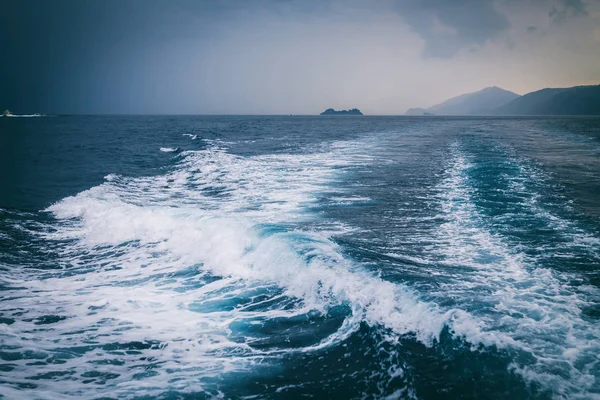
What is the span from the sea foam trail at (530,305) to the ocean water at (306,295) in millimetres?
28

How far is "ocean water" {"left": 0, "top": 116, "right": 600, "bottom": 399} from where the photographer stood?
425 cm

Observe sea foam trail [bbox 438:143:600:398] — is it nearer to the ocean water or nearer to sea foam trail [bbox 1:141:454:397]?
the ocean water

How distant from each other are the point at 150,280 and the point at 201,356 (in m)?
3.11

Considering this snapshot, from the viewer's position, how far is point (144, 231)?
33.8 feet

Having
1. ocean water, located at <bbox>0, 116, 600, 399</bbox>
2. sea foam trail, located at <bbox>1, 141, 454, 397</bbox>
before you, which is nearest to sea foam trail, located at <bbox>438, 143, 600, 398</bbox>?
ocean water, located at <bbox>0, 116, 600, 399</bbox>

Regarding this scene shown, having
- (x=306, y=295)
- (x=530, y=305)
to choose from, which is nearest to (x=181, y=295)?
(x=306, y=295)

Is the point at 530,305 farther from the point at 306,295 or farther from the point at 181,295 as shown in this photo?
the point at 181,295

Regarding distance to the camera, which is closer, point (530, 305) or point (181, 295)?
point (530, 305)

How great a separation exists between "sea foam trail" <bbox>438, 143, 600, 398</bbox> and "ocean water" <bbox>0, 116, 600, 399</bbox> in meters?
0.03

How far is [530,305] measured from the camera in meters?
5.68

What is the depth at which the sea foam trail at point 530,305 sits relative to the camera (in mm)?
4199

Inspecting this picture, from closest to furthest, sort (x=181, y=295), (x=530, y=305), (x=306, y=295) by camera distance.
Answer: (x=530, y=305) → (x=306, y=295) → (x=181, y=295)

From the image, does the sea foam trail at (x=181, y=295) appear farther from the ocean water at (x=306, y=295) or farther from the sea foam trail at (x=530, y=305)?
the sea foam trail at (x=530, y=305)

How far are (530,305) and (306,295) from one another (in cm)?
363
